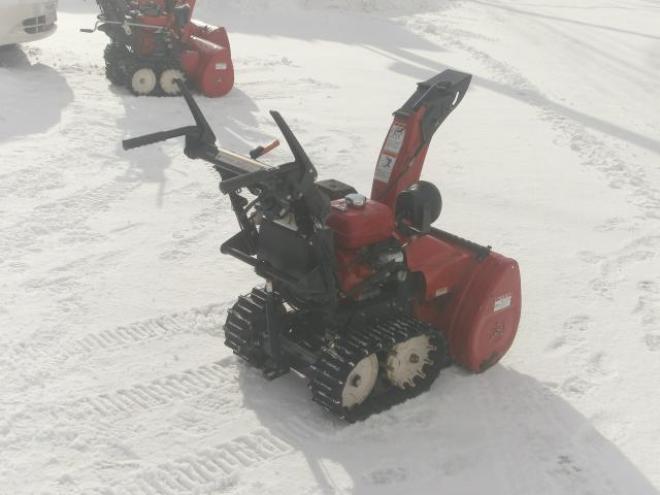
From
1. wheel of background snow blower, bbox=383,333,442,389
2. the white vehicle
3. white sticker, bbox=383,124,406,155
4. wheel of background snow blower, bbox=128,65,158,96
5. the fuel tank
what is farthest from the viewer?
the white vehicle

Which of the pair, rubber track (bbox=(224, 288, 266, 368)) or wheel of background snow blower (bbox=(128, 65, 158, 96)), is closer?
rubber track (bbox=(224, 288, 266, 368))

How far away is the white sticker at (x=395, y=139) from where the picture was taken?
4547 mm

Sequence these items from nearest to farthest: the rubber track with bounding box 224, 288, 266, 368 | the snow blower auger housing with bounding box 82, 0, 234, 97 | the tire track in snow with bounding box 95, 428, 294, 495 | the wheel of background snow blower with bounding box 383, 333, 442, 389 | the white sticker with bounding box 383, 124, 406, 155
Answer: the tire track in snow with bounding box 95, 428, 294, 495 < the wheel of background snow blower with bounding box 383, 333, 442, 389 < the rubber track with bounding box 224, 288, 266, 368 < the white sticker with bounding box 383, 124, 406, 155 < the snow blower auger housing with bounding box 82, 0, 234, 97

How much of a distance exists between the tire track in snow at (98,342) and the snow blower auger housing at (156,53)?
5.05 m

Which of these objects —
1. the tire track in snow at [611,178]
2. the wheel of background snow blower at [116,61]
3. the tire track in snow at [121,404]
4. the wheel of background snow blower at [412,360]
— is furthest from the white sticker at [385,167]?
the wheel of background snow blower at [116,61]

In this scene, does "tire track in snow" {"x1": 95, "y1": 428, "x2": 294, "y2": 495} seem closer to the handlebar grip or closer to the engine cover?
the engine cover

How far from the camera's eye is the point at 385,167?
463 centimetres

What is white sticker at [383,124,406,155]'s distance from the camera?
14.9 feet

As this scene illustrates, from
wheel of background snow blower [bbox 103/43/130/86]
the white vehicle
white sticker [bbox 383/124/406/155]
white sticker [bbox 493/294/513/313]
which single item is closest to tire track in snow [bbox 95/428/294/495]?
white sticker [bbox 493/294/513/313]

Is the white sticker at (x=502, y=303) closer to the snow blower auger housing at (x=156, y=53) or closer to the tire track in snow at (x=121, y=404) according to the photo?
the tire track in snow at (x=121, y=404)

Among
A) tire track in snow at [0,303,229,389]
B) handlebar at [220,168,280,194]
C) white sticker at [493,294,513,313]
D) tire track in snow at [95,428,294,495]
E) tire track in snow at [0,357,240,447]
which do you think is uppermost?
handlebar at [220,168,280,194]

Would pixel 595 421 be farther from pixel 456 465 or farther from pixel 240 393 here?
pixel 240 393

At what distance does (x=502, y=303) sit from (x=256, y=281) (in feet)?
5.78

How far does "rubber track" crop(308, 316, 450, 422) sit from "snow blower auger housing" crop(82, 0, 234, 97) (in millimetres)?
6154
